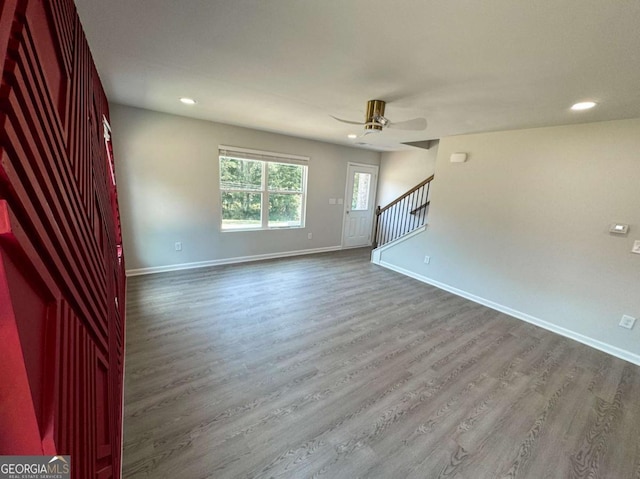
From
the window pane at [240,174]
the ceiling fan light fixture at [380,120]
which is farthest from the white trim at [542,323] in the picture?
the window pane at [240,174]

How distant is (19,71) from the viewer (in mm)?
601

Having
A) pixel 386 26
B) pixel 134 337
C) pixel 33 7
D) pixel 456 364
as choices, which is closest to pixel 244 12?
pixel 386 26

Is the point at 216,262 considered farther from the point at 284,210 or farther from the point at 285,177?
the point at 285,177

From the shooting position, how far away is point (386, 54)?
1620 millimetres

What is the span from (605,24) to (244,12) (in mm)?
1743

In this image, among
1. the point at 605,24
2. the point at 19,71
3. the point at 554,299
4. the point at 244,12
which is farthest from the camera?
the point at 554,299

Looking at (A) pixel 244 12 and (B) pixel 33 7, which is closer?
(B) pixel 33 7

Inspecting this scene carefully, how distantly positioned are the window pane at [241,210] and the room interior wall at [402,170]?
322 centimetres

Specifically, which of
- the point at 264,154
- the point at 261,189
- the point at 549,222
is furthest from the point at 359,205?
the point at 549,222

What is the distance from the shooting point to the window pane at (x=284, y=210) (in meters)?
4.82

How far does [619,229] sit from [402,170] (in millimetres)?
3833

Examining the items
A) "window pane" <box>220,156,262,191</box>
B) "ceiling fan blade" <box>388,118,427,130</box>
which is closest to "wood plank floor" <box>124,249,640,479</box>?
"window pane" <box>220,156,262,191</box>

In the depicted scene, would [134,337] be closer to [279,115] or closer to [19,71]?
[19,71]

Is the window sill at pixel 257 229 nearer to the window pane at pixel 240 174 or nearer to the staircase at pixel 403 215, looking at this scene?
the window pane at pixel 240 174
